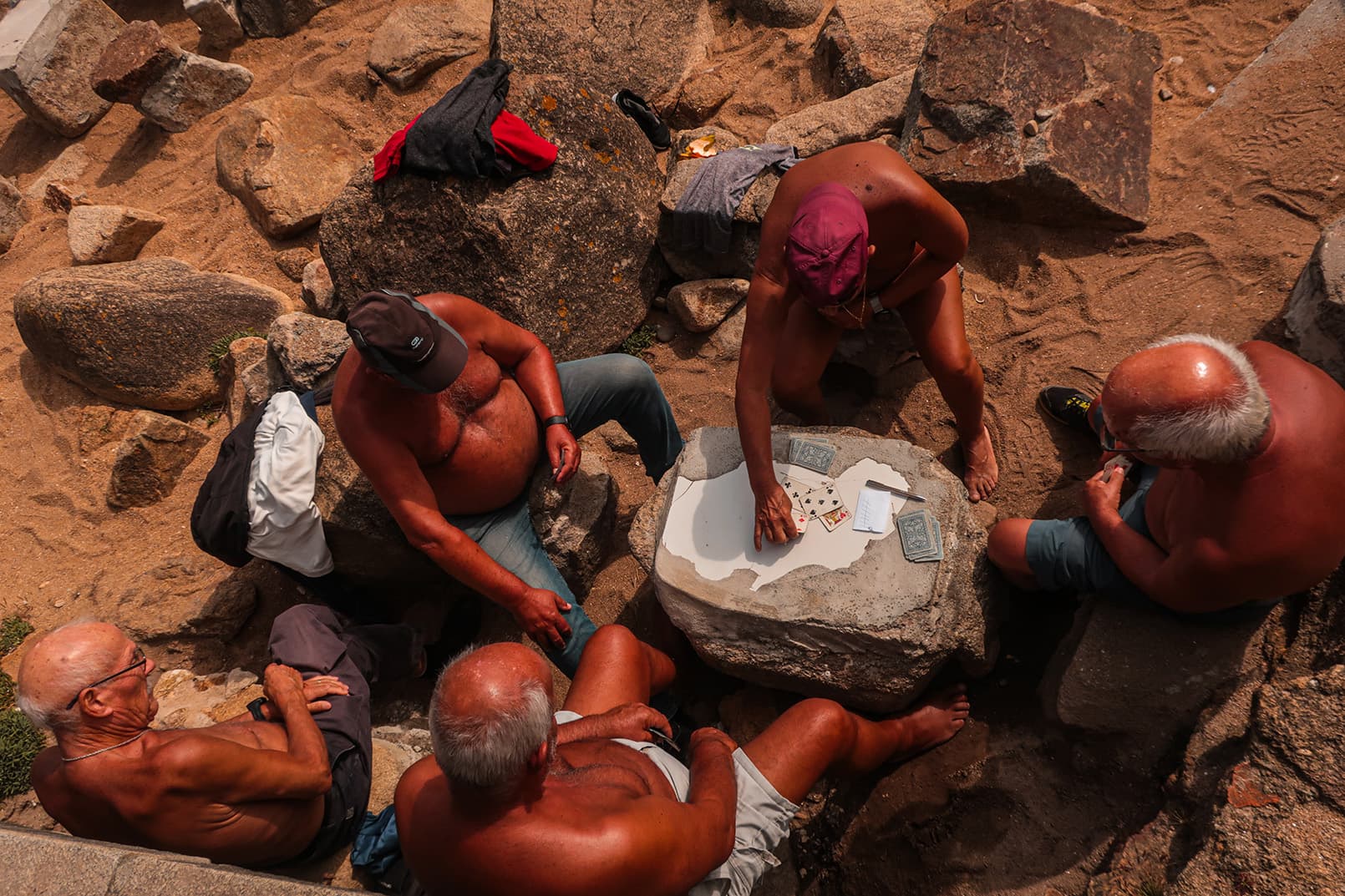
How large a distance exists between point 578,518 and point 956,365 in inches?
69.9

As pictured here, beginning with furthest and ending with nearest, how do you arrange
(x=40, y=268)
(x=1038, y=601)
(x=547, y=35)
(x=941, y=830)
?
1. (x=40, y=268)
2. (x=547, y=35)
3. (x=1038, y=601)
4. (x=941, y=830)

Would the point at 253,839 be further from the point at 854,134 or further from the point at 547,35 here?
the point at 547,35

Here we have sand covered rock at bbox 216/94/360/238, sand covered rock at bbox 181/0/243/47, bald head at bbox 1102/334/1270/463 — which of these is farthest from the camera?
sand covered rock at bbox 181/0/243/47

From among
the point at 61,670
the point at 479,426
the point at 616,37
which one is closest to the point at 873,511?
the point at 479,426

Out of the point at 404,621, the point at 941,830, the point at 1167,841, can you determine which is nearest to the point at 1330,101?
the point at 1167,841

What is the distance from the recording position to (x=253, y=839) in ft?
7.73

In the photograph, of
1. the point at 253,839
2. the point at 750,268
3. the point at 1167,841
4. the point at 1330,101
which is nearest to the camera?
the point at 1167,841

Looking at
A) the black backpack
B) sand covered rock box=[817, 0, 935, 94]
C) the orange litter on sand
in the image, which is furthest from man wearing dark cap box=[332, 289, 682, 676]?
sand covered rock box=[817, 0, 935, 94]

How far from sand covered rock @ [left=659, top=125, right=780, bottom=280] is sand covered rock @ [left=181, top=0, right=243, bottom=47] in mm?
5060

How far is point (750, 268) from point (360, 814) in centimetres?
329

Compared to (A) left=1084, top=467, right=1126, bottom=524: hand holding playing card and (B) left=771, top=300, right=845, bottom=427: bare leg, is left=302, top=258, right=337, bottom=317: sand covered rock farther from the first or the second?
(A) left=1084, top=467, right=1126, bottom=524: hand holding playing card

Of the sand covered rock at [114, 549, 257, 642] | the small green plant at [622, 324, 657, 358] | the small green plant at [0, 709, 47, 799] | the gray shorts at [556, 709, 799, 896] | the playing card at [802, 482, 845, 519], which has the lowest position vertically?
the small green plant at [0, 709, 47, 799]

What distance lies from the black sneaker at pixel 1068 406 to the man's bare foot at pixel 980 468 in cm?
33

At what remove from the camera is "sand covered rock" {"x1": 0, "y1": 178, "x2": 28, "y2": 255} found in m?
6.34
